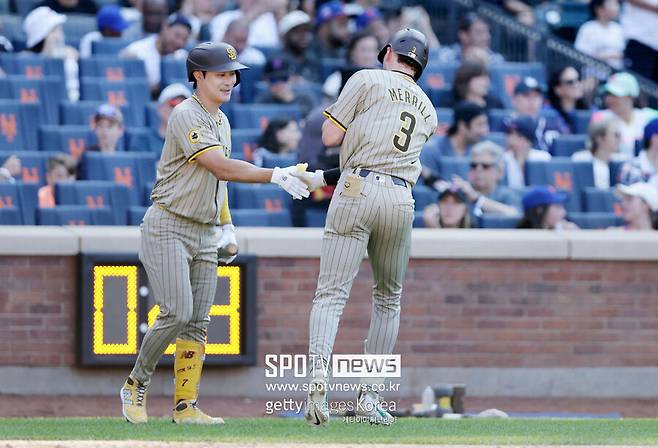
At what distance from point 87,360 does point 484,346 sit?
279 centimetres

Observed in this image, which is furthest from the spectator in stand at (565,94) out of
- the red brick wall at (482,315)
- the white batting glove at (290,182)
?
the white batting glove at (290,182)

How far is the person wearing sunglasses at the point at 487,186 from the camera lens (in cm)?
1204

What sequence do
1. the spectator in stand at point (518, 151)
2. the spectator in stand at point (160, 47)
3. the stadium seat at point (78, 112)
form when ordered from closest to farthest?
the stadium seat at point (78, 112) < the spectator in stand at point (518, 151) < the spectator in stand at point (160, 47)

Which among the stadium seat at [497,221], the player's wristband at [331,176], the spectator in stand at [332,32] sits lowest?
the stadium seat at [497,221]

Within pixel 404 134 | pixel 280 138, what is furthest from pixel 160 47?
pixel 404 134

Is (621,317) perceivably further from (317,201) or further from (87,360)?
(87,360)

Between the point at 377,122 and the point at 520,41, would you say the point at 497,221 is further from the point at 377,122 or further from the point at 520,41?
the point at 377,122

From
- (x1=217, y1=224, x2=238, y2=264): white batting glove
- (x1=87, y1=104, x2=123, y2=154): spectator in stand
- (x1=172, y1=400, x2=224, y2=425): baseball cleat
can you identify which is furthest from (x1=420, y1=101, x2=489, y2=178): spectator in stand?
(x1=172, y1=400, x2=224, y2=425): baseball cleat

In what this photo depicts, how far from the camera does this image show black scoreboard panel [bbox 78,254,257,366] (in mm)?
10078

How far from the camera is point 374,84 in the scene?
23.7ft

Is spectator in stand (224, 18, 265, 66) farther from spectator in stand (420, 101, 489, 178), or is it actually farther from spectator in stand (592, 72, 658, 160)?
spectator in stand (592, 72, 658, 160)

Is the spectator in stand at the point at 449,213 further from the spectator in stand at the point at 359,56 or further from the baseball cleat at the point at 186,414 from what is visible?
the baseball cleat at the point at 186,414

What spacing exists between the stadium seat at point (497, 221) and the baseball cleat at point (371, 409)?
14.2ft

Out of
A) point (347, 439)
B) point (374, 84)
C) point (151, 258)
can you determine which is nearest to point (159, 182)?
point (151, 258)
